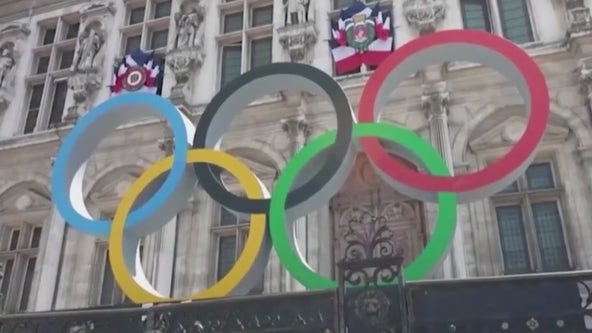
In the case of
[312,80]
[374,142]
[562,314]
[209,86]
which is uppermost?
[209,86]

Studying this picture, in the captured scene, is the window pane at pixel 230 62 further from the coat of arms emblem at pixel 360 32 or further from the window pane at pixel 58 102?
the window pane at pixel 58 102

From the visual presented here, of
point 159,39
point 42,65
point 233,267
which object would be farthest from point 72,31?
point 233,267

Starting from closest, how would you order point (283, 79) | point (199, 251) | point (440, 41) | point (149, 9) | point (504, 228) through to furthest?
point (440, 41), point (283, 79), point (504, 228), point (199, 251), point (149, 9)

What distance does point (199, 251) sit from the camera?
13.2 m

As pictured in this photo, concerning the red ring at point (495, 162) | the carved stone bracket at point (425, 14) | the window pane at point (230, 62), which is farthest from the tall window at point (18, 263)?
the carved stone bracket at point (425, 14)

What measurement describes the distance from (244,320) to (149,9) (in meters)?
12.7

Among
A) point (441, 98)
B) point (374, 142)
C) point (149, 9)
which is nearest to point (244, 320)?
point (374, 142)

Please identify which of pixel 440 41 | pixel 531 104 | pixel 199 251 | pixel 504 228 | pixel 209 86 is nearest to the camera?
pixel 531 104

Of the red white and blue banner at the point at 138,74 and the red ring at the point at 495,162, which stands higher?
the red white and blue banner at the point at 138,74

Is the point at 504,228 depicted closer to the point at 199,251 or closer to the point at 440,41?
the point at 440,41

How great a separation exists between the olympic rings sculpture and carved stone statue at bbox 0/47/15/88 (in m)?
8.50

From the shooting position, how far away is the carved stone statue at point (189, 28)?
16.0 meters

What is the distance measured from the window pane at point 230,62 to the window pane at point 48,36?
6.07 meters

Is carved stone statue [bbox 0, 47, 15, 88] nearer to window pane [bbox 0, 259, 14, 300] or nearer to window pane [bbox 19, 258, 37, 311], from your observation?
window pane [bbox 0, 259, 14, 300]
